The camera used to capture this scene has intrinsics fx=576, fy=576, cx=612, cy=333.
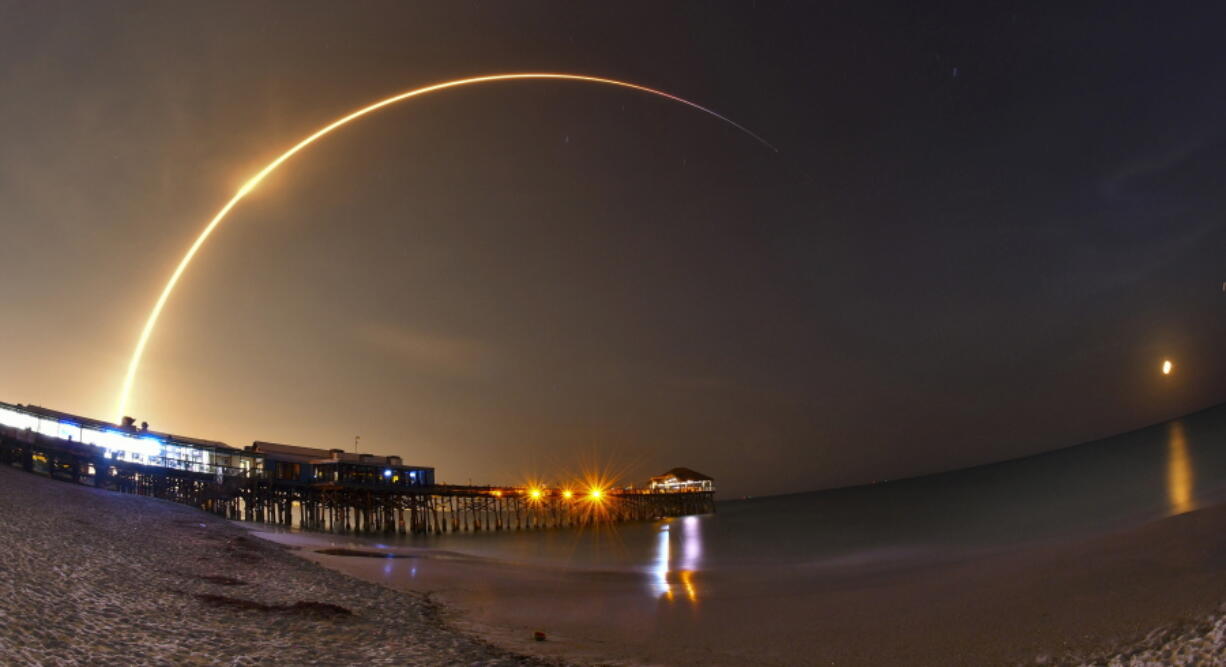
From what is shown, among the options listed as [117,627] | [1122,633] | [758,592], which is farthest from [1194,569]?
[117,627]

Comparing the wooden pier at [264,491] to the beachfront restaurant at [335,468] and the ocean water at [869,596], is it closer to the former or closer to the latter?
the beachfront restaurant at [335,468]

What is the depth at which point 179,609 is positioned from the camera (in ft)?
29.5

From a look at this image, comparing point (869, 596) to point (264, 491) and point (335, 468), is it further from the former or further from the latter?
point (335, 468)

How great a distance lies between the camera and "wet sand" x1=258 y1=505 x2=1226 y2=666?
28.8ft

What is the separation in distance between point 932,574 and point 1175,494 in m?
18.9

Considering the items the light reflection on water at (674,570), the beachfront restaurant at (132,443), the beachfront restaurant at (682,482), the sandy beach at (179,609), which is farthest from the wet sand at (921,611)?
the beachfront restaurant at (682,482)

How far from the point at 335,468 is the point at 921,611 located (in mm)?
68179

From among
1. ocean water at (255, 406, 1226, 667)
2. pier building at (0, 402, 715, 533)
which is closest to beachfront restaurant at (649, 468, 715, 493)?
pier building at (0, 402, 715, 533)

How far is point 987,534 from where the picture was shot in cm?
3309

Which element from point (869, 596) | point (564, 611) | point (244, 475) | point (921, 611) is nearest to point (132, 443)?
point (244, 475)

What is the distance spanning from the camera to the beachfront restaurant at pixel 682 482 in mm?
116500

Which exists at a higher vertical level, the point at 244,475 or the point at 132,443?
the point at 132,443

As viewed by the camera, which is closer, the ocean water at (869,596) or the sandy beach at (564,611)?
the sandy beach at (564,611)

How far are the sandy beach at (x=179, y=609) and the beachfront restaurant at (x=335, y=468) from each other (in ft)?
164
